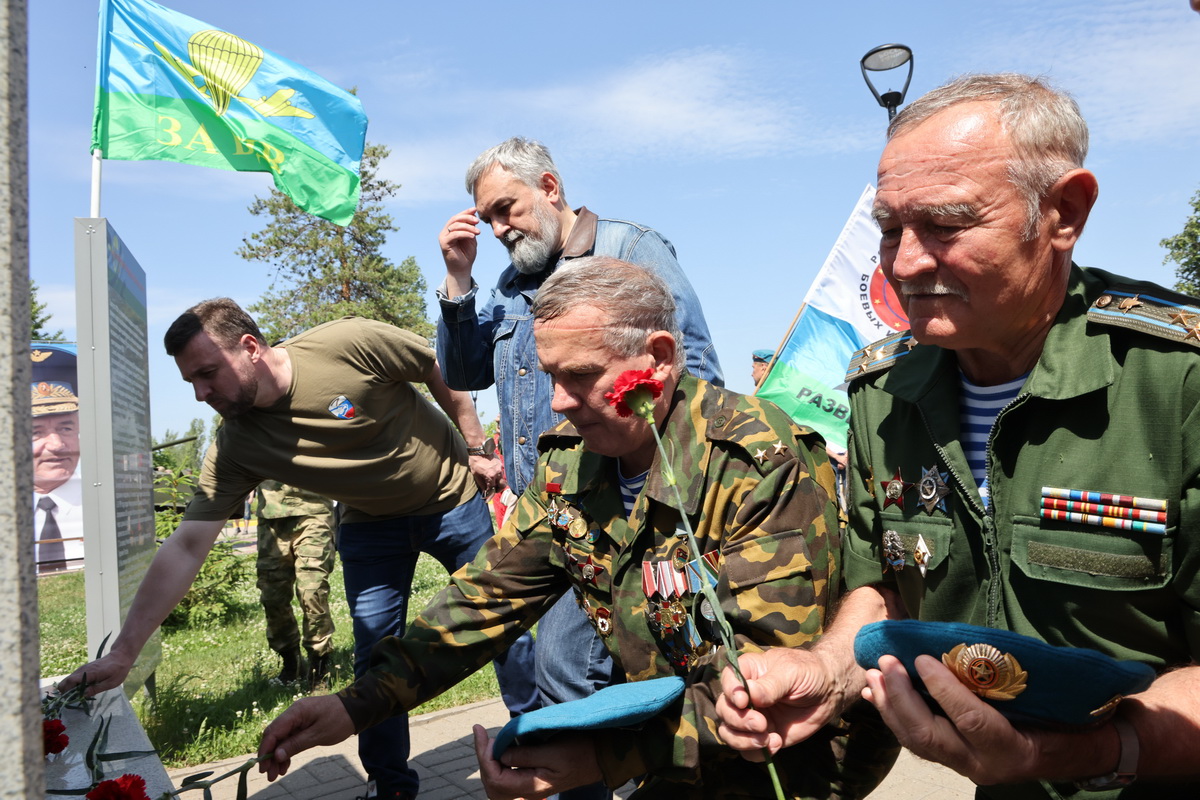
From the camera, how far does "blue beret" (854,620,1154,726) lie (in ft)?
4.51

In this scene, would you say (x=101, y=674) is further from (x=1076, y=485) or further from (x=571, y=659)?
(x=1076, y=485)

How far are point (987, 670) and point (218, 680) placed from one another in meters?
6.55

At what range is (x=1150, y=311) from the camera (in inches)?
67.1

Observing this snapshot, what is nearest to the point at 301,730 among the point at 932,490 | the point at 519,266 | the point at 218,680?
the point at 932,490

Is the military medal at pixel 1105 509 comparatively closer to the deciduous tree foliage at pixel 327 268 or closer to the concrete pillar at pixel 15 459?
the concrete pillar at pixel 15 459

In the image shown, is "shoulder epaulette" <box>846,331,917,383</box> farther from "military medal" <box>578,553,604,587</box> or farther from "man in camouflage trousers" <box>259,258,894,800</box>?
"military medal" <box>578,553,604,587</box>

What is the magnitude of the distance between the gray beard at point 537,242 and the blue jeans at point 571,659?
4.38ft

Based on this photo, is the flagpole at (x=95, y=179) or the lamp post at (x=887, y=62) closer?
the flagpole at (x=95, y=179)

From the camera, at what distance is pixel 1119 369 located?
171 cm

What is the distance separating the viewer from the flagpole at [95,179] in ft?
16.3

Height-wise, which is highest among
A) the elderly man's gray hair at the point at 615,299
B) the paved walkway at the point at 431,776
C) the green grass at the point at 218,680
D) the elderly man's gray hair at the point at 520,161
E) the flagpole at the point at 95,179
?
the flagpole at the point at 95,179

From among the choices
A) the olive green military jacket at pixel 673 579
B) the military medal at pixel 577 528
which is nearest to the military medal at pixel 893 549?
the olive green military jacket at pixel 673 579

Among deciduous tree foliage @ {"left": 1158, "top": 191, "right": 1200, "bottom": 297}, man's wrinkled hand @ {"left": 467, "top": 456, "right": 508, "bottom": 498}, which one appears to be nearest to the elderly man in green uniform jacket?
man's wrinkled hand @ {"left": 467, "top": 456, "right": 508, "bottom": 498}

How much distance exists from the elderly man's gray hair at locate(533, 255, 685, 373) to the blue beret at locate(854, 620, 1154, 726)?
1.13 metres
